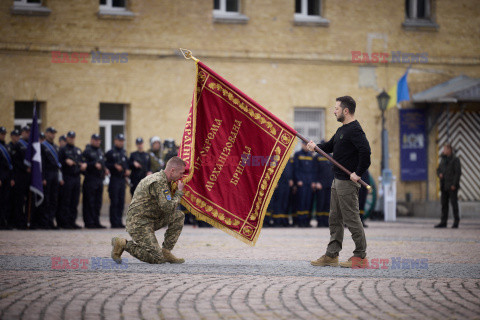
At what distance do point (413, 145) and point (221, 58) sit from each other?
661 cm

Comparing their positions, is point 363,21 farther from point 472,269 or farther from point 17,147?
point 472,269

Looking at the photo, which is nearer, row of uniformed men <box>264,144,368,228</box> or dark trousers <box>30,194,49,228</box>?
dark trousers <box>30,194,49,228</box>

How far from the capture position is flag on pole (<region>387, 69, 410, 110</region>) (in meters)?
25.7

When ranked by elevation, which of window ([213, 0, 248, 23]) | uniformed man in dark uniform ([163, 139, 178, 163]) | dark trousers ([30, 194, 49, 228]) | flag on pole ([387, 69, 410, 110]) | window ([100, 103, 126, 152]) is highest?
window ([213, 0, 248, 23])

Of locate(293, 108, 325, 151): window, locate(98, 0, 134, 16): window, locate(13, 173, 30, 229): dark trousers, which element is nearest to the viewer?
locate(13, 173, 30, 229): dark trousers

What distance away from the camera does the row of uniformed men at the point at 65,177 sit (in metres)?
18.3

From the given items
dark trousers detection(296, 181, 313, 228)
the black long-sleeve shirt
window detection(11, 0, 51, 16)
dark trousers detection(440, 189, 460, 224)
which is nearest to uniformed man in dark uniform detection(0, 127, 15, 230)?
window detection(11, 0, 51, 16)

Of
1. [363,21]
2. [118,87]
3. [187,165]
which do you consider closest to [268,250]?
[187,165]

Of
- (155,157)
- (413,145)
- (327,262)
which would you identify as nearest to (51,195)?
(155,157)

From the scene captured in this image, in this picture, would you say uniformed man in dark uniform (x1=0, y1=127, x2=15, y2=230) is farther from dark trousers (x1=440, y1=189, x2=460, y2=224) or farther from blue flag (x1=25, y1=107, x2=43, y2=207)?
dark trousers (x1=440, y1=189, x2=460, y2=224)

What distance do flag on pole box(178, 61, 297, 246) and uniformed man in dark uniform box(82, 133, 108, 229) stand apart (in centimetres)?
867

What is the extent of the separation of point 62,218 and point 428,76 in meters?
13.5

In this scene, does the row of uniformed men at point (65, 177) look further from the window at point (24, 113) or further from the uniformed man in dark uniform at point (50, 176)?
the window at point (24, 113)

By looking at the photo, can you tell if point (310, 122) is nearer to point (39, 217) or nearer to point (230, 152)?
point (39, 217)
